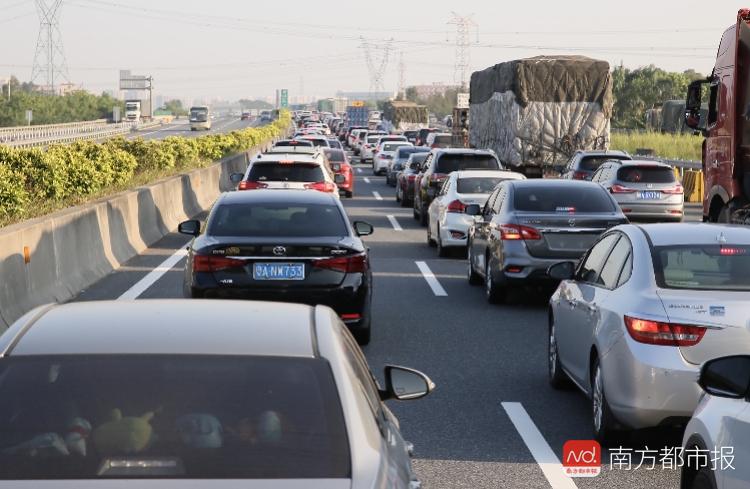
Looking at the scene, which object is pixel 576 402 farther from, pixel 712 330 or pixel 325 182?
pixel 325 182

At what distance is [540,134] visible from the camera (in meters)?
36.6

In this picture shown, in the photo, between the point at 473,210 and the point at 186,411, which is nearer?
the point at 186,411

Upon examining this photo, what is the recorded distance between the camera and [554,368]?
10492 millimetres

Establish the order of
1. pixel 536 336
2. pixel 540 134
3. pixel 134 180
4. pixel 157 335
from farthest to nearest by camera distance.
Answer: pixel 540 134
pixel 134 180
pixel 536 336
pixel 157 335

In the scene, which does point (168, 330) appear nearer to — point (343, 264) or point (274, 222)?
point (343, 264)

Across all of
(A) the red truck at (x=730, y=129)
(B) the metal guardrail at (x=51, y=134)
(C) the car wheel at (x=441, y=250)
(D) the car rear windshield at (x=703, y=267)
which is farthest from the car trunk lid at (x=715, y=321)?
(B) the metal guardrail at (x=51, y=134)

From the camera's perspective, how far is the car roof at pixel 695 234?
345 inches

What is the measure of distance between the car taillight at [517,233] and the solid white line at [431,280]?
143cm

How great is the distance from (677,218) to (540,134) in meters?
8.41

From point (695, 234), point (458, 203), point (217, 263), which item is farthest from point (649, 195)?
point (695, 234)

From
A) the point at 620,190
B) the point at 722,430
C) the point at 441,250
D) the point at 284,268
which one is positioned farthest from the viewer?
the point at 620,190

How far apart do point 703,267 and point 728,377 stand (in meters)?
4.00

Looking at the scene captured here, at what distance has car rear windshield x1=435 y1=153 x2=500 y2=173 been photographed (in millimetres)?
26562

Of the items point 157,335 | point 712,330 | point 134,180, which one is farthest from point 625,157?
point 157,335
